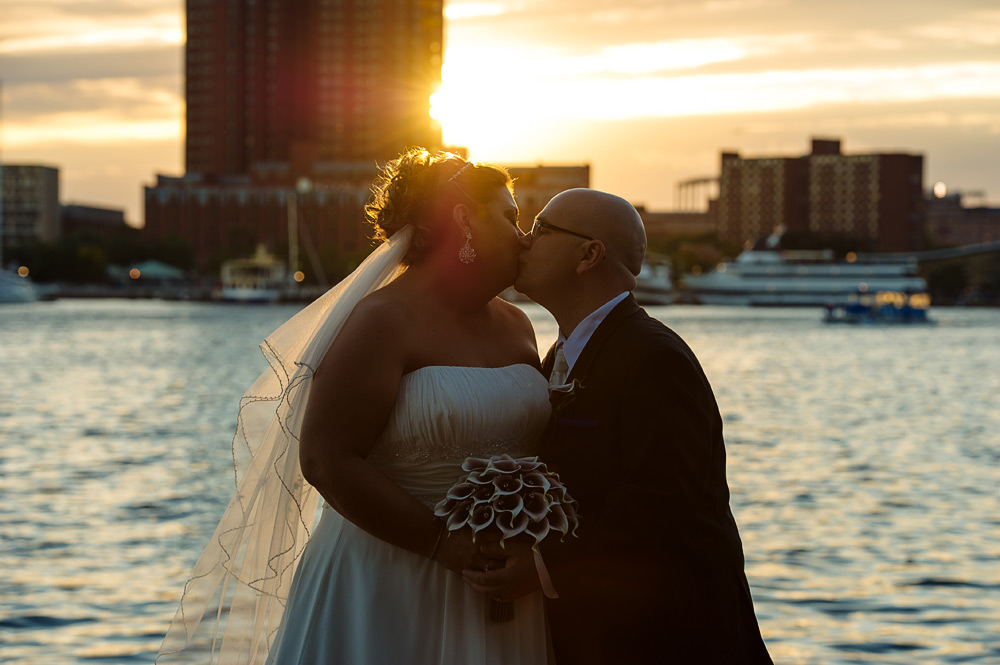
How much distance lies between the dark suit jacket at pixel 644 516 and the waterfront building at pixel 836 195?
164 m

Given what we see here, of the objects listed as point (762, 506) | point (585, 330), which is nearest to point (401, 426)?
point (585, 330)

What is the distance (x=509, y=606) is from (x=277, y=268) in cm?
12087

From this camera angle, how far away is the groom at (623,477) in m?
3.12

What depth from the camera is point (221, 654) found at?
3.88 meters

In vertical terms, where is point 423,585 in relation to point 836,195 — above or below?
below

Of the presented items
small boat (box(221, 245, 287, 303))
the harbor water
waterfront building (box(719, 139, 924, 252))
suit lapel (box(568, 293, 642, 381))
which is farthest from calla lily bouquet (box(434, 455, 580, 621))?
waterfront building (box(719, 139, 924, 252))

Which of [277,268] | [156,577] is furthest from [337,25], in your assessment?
[156,577]

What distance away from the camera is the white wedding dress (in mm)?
3316

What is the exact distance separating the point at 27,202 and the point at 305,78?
51766 mm

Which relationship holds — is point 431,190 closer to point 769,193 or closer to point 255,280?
point 255,280

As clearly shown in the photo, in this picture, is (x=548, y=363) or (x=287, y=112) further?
(x=287, y=112)

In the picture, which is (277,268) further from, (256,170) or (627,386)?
(627,386)

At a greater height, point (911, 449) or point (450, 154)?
point (450, 154)

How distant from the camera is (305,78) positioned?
5714 inches
